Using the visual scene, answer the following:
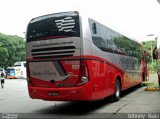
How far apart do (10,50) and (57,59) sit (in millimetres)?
64874

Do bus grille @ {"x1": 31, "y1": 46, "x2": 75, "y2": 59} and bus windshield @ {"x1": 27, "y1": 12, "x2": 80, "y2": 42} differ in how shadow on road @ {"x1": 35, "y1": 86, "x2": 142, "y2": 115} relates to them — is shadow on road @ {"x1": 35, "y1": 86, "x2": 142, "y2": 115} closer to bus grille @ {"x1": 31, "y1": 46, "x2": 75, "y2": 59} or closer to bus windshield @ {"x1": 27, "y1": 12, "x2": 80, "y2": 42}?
bus grille @ {"x1": 31, "y1": 46, "x2": 75, "y2": 59}

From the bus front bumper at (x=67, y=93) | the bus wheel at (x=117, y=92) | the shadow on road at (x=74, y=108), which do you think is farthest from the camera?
the bus wheel at (x=117, y=92)

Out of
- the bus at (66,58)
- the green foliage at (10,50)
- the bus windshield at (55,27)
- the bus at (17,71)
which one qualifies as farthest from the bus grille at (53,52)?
the green foliage at (10,50)

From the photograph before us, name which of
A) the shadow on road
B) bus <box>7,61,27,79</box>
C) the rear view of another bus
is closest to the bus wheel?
the shadow on road

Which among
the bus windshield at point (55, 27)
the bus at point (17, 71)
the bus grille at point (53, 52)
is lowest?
the bus at point (17, 71)

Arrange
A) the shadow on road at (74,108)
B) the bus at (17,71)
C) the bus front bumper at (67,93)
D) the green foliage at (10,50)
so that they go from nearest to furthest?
the bus front bumper at (67,93) < the shadow on road at (74,108) < the bus at (17,71) < the green foliage at (10,50)

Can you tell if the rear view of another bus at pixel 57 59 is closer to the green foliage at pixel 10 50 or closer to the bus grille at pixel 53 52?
the bus grille at pixel 53 52

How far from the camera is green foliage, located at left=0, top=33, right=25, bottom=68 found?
7131 centimetres

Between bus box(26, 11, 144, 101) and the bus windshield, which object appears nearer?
bus box(26, 11, 144, 101)

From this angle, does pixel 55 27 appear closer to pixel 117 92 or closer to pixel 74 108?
pixel 74 108

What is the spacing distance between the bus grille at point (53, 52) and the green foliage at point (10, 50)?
59.7 m

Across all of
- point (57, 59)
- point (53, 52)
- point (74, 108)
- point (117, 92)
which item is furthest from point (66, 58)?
point (117, 92)

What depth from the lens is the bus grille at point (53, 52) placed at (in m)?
11.2

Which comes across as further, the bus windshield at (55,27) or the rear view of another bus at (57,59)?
the bus windshield at (55,27)
